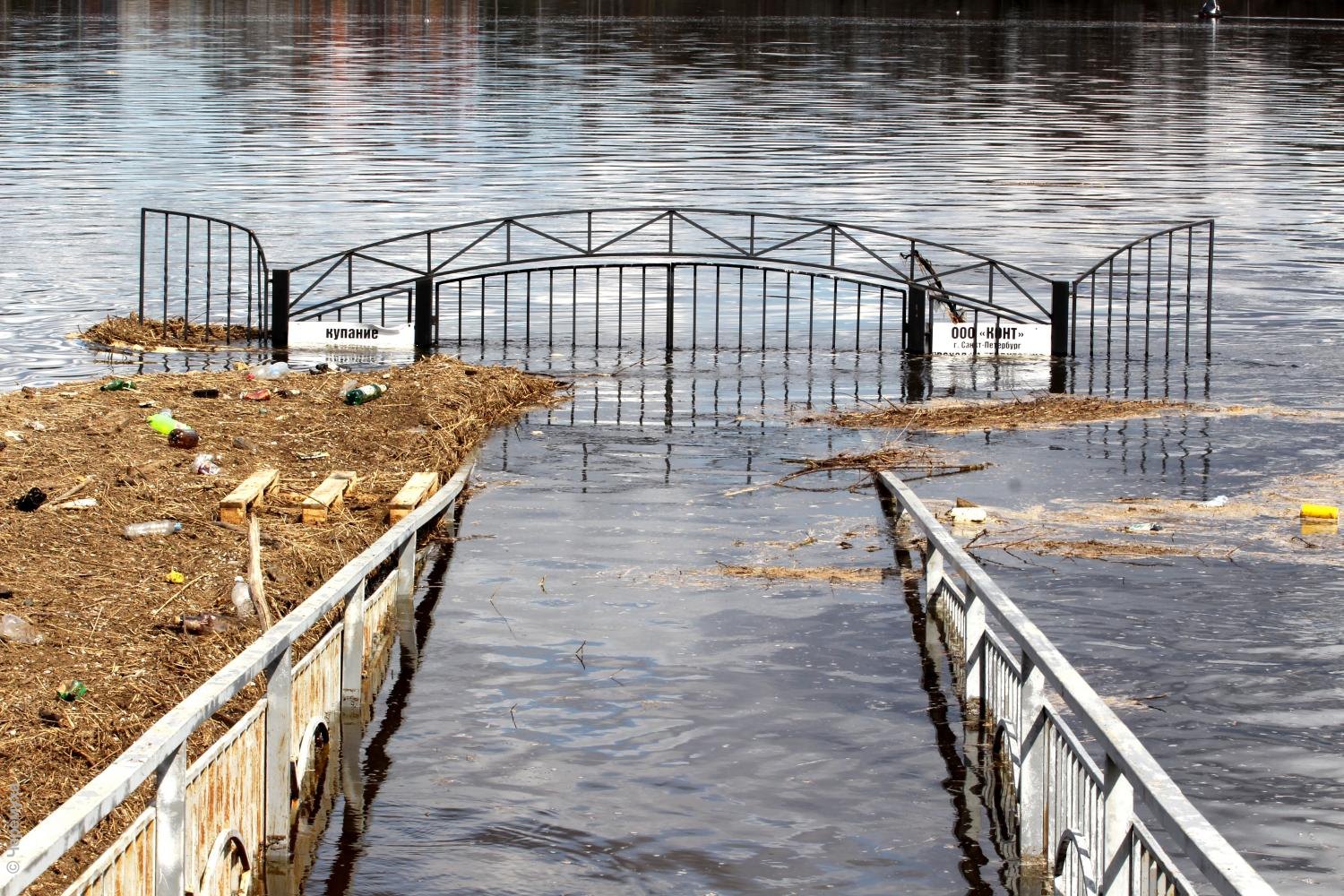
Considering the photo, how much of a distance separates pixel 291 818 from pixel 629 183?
37.9 meters

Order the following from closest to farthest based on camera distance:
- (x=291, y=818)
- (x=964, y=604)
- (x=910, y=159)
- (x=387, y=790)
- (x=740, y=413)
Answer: (x=291, y=818), (x=387, y=790), (x=964, y=604), (x=740, y=413), (x=910, y=159)

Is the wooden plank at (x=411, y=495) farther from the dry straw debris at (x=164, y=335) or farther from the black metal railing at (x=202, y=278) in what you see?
the dry straw debris at (x=164, y=335)

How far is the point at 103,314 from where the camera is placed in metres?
27.3

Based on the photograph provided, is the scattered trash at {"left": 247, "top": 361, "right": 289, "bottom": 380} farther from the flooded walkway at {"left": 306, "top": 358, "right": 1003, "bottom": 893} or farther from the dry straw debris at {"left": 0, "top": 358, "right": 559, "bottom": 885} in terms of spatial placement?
the flooded walkway at {"left": 306, "top": 358, "right": 1003, "bottom": 893}

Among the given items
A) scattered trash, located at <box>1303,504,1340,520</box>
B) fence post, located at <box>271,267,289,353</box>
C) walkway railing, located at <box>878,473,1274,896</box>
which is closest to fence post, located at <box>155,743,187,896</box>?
walkway railing, located at <box>878,473,1274,896</box>

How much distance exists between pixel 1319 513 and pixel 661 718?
675 centimetres

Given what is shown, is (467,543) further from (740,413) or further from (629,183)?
(629,183)

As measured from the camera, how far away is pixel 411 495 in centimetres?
1410

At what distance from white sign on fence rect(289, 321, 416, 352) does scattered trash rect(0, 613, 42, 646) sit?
1333 cm

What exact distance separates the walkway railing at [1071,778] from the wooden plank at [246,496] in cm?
472

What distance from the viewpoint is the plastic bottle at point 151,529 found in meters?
12.6

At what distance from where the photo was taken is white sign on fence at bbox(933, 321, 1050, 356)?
23.4 meters

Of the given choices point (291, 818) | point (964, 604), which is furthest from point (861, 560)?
point (291, 818)

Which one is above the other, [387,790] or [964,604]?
[964,604]
